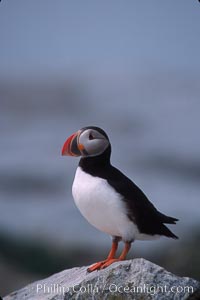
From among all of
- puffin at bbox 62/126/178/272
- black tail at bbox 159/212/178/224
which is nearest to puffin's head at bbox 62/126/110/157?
puffin at bbox 62/126/178/272

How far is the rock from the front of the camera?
72.1 inches

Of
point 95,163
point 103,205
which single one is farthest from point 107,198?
point 95,163

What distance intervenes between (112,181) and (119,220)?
0.13m

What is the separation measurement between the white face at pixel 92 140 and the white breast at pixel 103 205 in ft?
0.27

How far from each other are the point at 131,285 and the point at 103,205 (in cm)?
27

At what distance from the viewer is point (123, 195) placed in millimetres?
1906

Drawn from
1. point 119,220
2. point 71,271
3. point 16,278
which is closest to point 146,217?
point 119,220

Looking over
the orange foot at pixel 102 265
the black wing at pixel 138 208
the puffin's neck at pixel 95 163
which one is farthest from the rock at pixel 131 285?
the puffin's neck at pixel 95 163

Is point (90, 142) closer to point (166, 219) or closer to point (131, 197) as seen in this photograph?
point (131, 197)

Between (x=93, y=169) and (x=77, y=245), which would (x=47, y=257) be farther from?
(x=93, y=169)

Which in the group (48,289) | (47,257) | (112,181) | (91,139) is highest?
Result: (91,139)

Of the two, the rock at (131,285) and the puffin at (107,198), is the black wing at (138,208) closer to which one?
the puffin at (107,198)

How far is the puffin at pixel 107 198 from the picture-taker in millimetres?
1892

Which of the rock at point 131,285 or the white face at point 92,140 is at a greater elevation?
the white face at point 92,140
